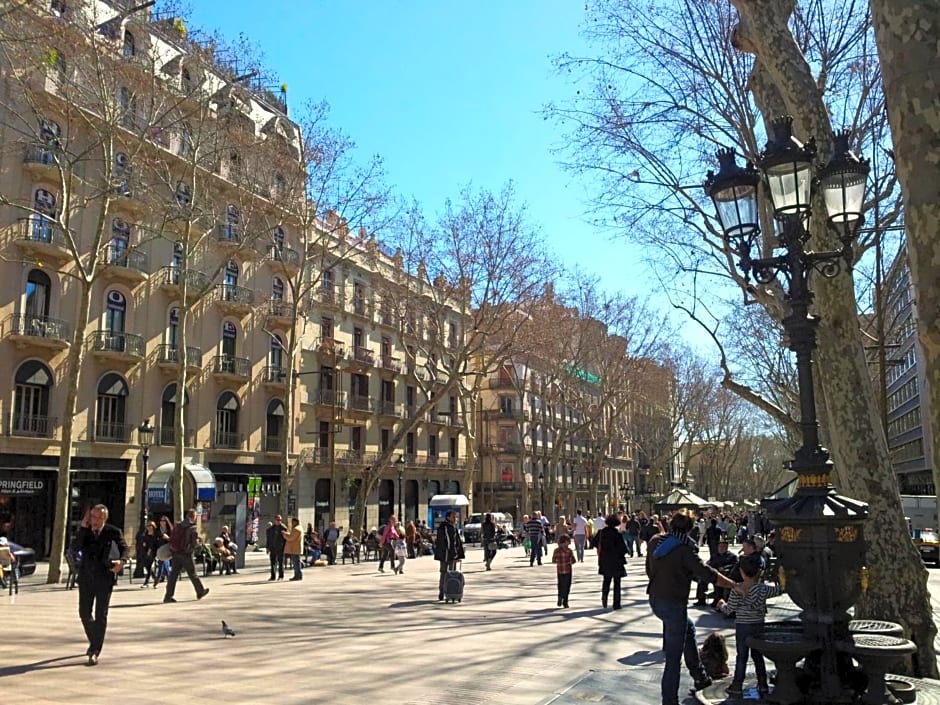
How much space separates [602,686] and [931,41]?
571 centimetres

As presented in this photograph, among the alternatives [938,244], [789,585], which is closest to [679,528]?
[789,585]

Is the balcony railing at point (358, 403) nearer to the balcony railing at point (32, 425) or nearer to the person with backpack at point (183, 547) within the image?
the balcony railing at point (32, 425)

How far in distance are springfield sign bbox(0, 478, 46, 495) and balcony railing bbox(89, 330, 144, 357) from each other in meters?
5.09

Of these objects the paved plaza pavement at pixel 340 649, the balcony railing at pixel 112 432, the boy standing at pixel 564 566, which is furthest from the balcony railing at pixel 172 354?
the boy standing at pixel 564 566

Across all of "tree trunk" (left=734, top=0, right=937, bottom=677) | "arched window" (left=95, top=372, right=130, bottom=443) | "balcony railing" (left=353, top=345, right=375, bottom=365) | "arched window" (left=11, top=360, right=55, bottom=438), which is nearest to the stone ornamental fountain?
"tree trunk" (left=734, top=0, right=937, bottom=677)

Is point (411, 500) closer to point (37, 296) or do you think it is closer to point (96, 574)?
point (37, 296)

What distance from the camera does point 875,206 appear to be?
1617 centimetres

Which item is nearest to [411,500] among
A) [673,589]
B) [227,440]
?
[227,440]

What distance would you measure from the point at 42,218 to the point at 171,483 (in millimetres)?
10144

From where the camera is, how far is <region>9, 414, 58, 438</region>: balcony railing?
25500mm

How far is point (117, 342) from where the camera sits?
95.7ft

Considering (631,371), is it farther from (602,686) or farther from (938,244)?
(938,244)

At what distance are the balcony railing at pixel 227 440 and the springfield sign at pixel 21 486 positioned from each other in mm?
8046

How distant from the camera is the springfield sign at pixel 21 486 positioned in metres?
25.2
